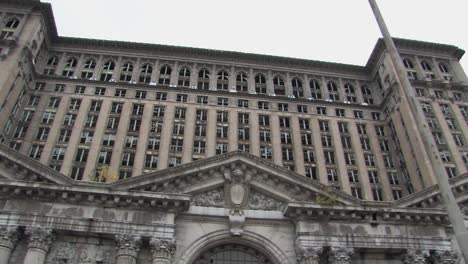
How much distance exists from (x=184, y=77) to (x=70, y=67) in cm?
2064

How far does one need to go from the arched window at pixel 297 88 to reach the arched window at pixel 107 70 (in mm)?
33638

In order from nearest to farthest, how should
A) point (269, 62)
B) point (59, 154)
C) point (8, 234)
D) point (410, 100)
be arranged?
point (410, 100)
point (8, 234)
point (59, 154)
point (269, 62)

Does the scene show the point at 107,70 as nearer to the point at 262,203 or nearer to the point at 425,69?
the point at 262,203

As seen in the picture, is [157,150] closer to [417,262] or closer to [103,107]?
A: [103,107]

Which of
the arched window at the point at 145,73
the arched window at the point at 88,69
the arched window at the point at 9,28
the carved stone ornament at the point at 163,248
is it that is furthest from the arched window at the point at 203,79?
the carved stone ornament at the point at 163,248

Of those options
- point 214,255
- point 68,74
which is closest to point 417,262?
point 214,255

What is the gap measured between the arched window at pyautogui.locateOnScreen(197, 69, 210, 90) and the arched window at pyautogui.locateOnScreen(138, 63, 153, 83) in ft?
29.5

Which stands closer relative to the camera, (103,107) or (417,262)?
(417,262)

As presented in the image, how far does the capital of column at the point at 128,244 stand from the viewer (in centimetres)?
2536

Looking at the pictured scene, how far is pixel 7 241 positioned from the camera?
2480 cm

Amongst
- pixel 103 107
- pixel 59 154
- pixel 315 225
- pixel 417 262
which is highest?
pixel 103 107

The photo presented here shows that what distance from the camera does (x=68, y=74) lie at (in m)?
75.7

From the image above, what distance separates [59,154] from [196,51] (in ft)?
101

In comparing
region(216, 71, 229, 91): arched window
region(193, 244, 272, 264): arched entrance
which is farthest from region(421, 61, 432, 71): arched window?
region(193, 244, 272, 264): arched entrance
